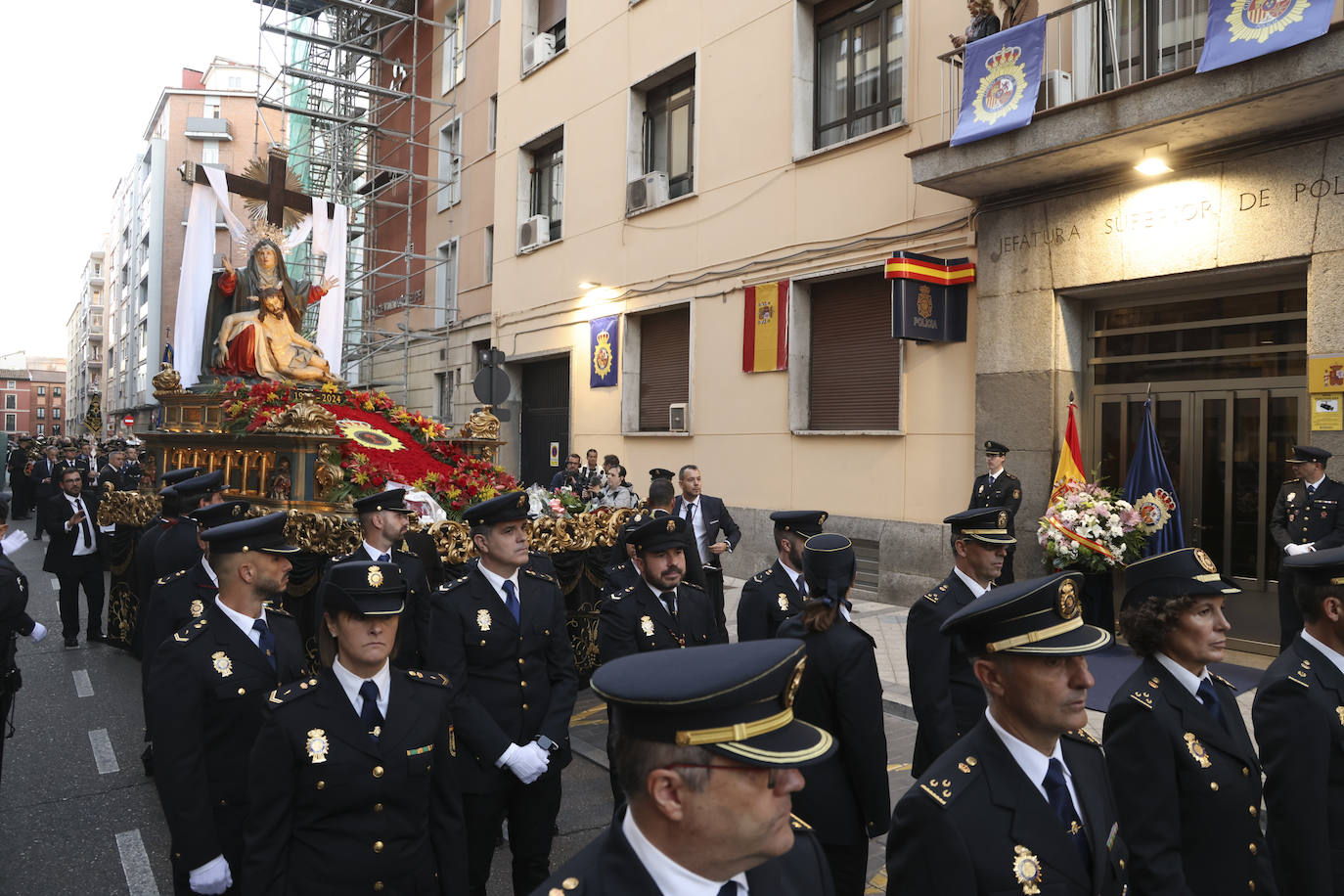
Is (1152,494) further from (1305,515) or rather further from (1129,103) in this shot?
(1129,103)

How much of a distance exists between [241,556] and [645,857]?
8.72ft

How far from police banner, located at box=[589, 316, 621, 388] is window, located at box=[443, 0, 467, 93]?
1029cm

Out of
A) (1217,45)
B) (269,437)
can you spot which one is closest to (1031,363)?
(1217,45)

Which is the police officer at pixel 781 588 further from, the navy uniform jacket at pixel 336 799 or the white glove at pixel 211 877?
the white glove at pixel 211 877

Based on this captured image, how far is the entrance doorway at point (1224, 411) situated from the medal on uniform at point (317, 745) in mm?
9123

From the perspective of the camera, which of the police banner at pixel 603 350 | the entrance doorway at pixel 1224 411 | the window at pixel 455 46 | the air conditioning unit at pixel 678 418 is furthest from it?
the window at pixel 455 46

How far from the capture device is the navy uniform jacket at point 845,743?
3418 mm

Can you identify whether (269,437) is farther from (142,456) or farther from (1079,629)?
(1079,629)

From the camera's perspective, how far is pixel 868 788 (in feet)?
11.2

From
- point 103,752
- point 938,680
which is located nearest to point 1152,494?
point 938,680

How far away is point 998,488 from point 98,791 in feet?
27.8

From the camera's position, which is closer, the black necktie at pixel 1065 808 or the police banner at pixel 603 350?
the black necktie at pixel 1065 808

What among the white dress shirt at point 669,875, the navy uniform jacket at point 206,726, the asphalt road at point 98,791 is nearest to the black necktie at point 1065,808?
the white dress shirt at point 669,875

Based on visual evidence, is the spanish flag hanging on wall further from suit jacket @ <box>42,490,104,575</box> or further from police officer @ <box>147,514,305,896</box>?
police officer @ <box>147,514,305,896</box>
